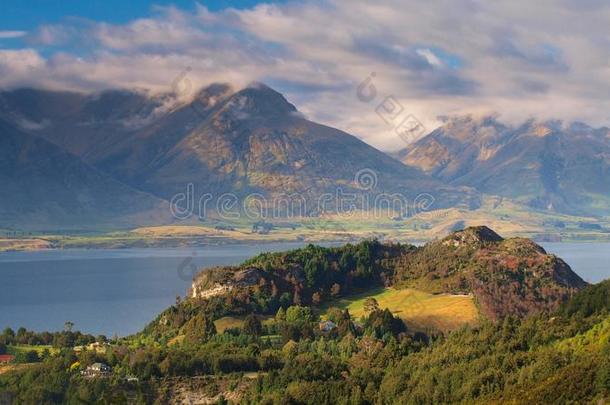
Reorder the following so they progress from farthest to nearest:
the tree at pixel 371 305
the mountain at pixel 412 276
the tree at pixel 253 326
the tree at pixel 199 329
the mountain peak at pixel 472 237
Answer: the mountain peak at pixel 472 237, the mountain at pixel 412 276, the tree at pixel 371 305, the tree at pixel 253 326, the tree at pixel 199 329

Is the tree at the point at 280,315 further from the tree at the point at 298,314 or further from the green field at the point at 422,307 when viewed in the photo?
the green field at the point at 422,307

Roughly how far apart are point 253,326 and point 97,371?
30.9 m

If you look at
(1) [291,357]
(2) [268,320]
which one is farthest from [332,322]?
(1) [291,357]

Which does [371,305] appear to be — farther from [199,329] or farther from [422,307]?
[199,329]

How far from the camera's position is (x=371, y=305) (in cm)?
15162

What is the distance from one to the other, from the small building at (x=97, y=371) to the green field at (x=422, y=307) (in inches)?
1760

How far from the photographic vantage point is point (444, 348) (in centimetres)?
11319

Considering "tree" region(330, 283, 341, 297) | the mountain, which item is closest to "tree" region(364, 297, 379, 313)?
the mountain

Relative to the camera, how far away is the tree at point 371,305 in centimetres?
14945

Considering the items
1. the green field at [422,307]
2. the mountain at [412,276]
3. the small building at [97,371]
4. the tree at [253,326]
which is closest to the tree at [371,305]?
the green field at [422,307]

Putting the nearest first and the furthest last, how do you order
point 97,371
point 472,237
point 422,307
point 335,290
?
point 97,371 < point 422,307 < point 335,290 < point 472,237

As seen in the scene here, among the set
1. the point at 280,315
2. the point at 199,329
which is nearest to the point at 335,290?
the point at 280,315

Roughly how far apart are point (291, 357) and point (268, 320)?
2925 cm

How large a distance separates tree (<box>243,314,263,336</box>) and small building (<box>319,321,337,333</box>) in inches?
331
